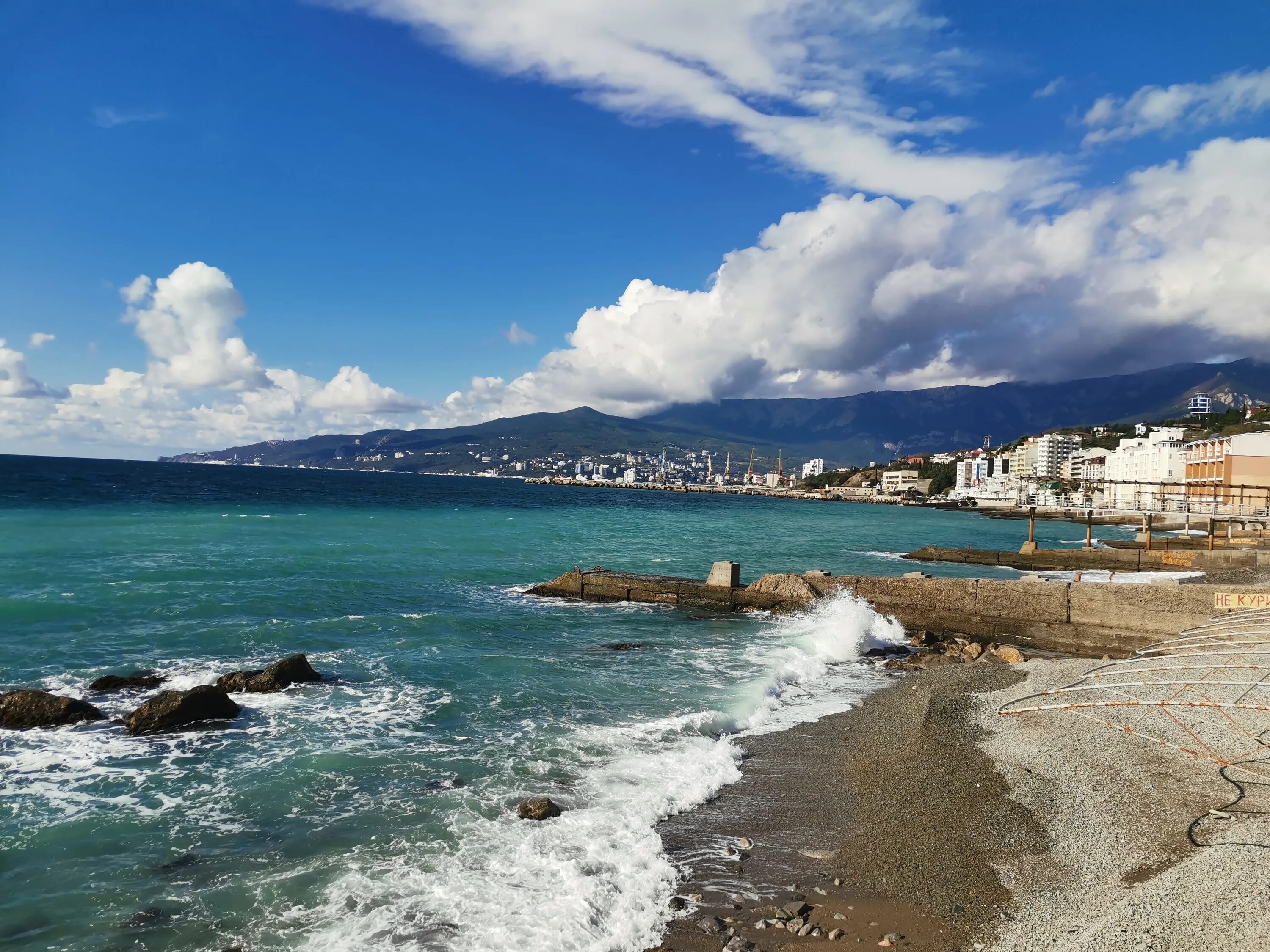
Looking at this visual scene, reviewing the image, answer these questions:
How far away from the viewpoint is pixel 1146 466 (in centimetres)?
10969

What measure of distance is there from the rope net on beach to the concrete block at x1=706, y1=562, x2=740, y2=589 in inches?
460

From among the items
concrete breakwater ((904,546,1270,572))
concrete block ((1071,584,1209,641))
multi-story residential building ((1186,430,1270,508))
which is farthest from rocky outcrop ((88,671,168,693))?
multi-story residential building ((1186,430,1270,508))

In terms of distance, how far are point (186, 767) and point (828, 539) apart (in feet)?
161

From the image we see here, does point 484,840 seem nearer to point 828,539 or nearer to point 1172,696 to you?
point 1172,696

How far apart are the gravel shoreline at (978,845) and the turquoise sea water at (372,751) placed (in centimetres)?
79

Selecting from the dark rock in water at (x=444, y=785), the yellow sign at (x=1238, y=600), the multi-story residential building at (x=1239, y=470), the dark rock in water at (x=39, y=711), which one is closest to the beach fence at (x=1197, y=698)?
the yellow sign at (x=1238, y=600)

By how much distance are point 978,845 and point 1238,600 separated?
1524cm

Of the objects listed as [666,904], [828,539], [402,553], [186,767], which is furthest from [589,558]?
[666,904]

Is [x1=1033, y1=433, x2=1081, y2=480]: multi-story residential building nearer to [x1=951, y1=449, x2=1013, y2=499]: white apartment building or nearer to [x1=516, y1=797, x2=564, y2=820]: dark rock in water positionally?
[x1=951, y1=449, x2=1013, y2=499]: white apartment building

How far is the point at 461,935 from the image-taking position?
21.1 ft

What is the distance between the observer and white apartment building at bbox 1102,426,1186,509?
308 feet

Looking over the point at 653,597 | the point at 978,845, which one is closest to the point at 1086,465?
the point at 653,597

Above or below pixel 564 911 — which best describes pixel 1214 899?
above

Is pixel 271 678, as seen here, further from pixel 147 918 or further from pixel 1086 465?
pixel 1086 465
